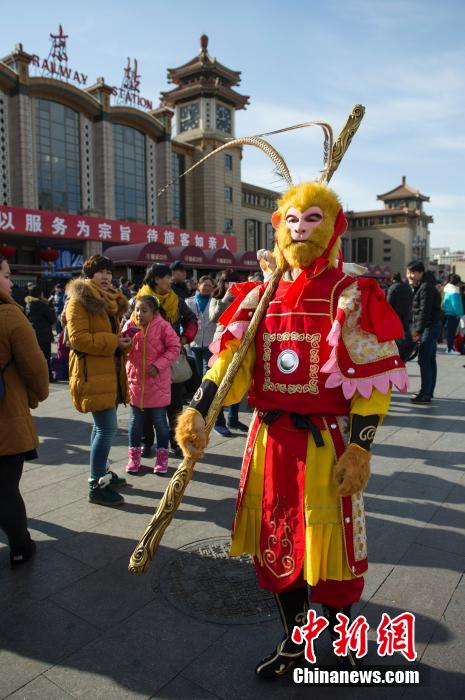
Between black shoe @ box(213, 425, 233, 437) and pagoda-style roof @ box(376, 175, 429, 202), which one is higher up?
pagoda-style roof @ box(376, 175, 429, 202)

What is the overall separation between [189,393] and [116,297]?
2.65m

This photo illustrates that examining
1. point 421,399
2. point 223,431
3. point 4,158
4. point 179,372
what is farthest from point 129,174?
point 179,372

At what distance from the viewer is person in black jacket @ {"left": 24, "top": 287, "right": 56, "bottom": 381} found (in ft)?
26.4

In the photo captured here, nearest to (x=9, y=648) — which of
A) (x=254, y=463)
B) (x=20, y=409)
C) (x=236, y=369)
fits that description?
(x=20, y=409)

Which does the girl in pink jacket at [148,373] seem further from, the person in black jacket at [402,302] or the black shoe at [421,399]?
the black shoe at [421,399]

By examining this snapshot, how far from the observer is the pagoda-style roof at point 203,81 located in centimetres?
3772

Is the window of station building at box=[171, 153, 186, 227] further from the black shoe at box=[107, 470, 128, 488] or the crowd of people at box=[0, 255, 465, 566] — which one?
the black shoe at box=[107, 470, 128, 488]

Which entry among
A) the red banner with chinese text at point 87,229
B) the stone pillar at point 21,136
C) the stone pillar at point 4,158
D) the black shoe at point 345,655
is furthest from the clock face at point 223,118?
the black shoe at point 345,655

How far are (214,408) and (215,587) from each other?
4.07ft

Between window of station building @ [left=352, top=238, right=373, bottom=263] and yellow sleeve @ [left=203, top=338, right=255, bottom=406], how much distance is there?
70250mm

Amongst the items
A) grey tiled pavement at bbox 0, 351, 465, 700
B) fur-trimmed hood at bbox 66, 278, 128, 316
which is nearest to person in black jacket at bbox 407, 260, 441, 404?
grey tiled pavement at bbox 0, 351, 465, 700

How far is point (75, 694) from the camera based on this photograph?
2115 mm

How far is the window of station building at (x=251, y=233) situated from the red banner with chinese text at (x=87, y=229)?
45.8 ft

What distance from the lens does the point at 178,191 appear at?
117 feet
